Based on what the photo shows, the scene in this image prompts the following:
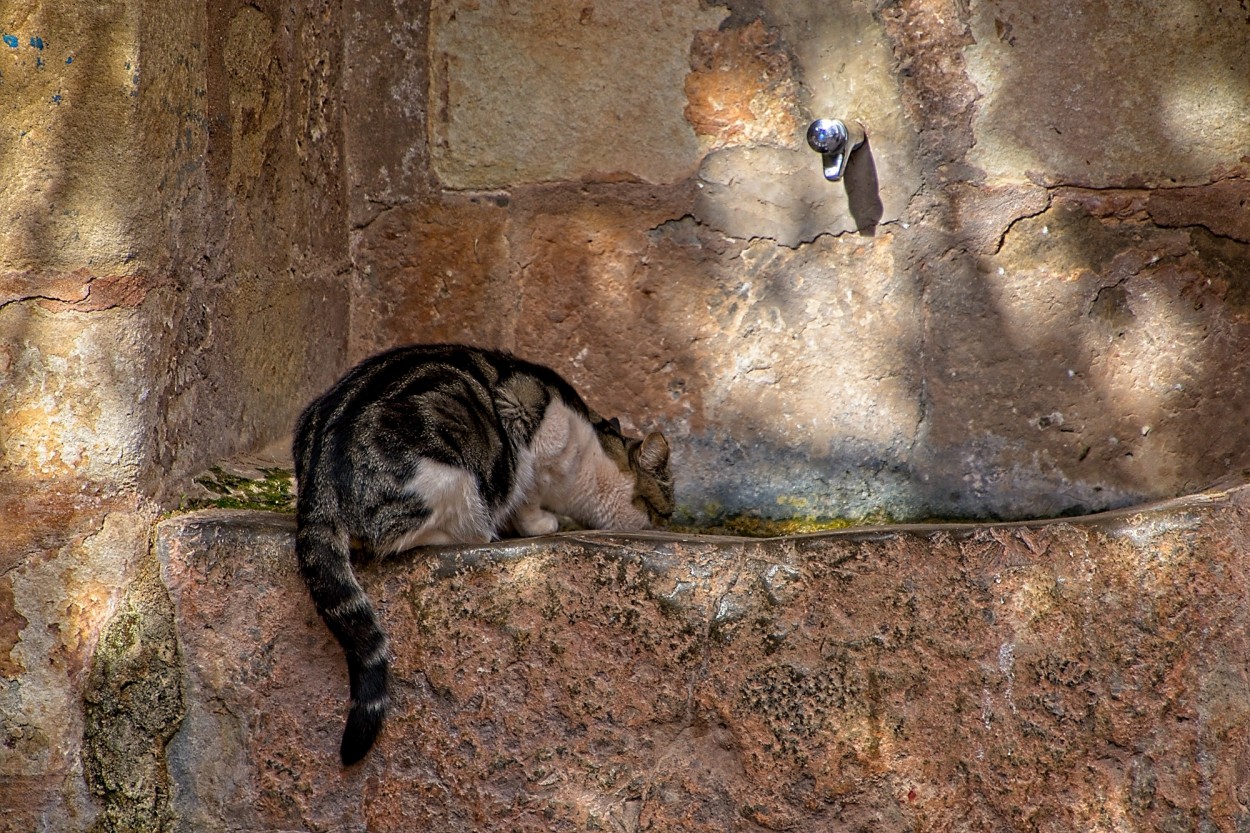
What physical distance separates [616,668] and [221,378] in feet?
4.21

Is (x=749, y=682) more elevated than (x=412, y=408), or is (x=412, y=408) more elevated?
(x=412, y=408)

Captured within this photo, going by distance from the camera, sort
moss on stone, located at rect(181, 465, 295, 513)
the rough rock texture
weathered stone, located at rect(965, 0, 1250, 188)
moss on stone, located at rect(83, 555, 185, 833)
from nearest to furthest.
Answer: the rough rock texture < moss on stone, located at rect(83, 555, 185, 833) < moss on stone, located at rect(181, 465, 295, 513) < weathered stone, located at rect(965, 0, 1250, 188)

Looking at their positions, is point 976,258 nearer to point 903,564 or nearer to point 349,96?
point 903,564

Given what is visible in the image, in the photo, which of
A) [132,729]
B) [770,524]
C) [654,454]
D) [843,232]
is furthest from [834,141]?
[132,729]

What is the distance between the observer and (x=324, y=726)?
2.53m

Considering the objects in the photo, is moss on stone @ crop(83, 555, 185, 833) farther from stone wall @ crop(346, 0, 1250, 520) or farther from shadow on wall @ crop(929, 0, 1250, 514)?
shadow on wall @ crop(929, 0, 1250, 514)

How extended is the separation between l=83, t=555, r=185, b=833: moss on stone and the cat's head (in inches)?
51.4

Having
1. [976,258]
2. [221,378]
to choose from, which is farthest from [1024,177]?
[221,378]

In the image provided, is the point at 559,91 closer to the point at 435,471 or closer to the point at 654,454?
the point at 654,454

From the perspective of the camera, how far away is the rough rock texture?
2375 mm

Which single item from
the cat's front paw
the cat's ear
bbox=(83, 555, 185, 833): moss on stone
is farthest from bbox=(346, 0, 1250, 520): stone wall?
bbox=(83, 555, 185, 833): moss on stone

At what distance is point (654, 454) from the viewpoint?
3217 mm

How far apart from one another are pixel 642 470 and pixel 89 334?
4.94 ft

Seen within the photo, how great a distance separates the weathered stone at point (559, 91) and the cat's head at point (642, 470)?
76 centimetres
